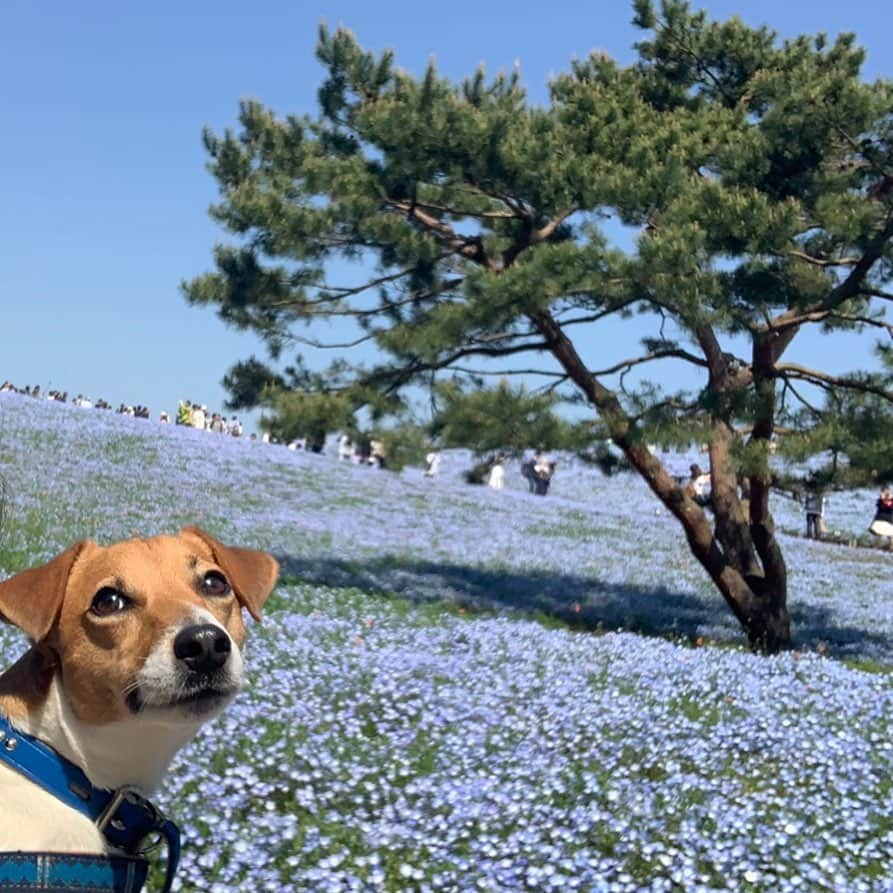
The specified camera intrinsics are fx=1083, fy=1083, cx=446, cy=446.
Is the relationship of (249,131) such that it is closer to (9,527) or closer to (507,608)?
(9,527)

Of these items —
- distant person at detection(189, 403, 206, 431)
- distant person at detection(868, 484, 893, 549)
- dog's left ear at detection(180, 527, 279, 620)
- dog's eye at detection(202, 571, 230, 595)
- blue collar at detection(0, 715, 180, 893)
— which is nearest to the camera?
blue collar at detection(0, 715, 180, 893)

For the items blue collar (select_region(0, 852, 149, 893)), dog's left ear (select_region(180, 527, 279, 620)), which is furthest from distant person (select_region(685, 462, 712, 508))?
blue collar (select_region(0, 852, 149, 893))

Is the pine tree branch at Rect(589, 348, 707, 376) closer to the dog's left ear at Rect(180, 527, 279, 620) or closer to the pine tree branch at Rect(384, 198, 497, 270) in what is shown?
the pine tree branch at Rect(384, 198, 497, 270)

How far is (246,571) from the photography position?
3443mm

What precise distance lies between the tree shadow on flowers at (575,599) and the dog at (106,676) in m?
10.9

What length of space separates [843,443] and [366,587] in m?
6.23

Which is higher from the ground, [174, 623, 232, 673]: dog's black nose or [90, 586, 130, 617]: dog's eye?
[90, 586, 130, 617]: dog's eye

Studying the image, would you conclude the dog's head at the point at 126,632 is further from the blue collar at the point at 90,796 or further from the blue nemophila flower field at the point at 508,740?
the blue nemophila flower field at the point at 508,740

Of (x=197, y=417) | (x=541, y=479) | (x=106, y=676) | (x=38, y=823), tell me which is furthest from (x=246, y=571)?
(x=197, y=417)

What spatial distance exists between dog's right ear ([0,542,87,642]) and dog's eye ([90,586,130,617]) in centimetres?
9

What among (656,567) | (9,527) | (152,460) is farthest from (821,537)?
(9,527)

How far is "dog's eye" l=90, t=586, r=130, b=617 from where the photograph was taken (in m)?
2.94

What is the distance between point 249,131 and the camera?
Answer: 15625 mm

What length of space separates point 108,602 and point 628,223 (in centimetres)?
978
